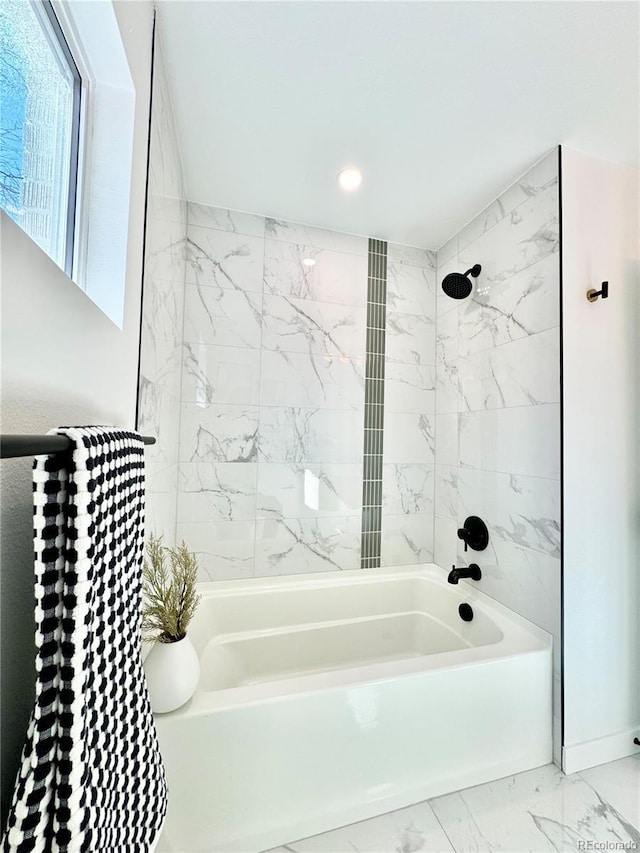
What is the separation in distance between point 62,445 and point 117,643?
36 centimetres

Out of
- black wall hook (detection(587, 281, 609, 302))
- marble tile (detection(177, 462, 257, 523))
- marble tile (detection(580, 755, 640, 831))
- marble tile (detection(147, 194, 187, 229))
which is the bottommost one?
marble tile (detection(580, 755, 640, 831))

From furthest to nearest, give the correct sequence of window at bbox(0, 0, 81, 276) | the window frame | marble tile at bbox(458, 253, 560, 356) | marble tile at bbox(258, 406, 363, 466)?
marble tile at bbox(258, 406, 363, 466) < marble tile at bbox(458, 253, 560, 356) < the window frame < window at bbox(0, 0, 81, 276)

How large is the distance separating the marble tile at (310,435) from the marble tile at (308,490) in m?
0.05

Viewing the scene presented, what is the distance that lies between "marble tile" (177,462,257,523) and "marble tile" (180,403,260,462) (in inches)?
1.8

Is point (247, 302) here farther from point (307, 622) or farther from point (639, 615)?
point (639, 615)

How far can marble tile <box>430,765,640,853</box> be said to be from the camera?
1202mm

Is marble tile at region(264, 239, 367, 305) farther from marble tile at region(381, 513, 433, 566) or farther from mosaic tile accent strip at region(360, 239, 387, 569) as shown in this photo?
marble tile at region(381, 513, 433, 566)

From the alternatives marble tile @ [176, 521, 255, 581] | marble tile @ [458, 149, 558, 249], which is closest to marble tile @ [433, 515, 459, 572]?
marble tile @ [176, 521, 255, 581]

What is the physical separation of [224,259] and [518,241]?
155cm

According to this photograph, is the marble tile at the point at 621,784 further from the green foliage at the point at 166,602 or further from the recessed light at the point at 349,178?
the recessed light at the point at 349,178

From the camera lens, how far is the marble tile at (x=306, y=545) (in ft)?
7.02

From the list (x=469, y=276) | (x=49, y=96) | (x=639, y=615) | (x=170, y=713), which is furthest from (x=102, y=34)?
(x=639, y=615)

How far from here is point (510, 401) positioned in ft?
6.03

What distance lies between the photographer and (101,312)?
0.81m
